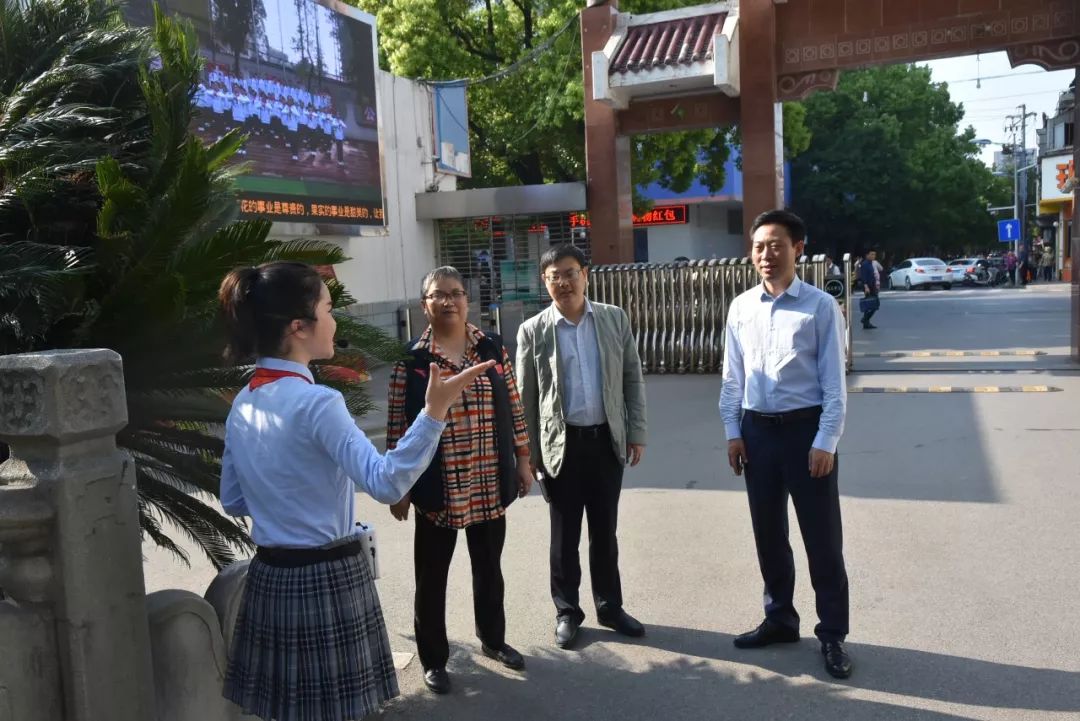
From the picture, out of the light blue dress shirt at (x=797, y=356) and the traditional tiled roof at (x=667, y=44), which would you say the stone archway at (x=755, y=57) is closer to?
the traditional tiled roof at (x=667, y=44)

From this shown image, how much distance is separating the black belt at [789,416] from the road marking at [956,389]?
7.66 m

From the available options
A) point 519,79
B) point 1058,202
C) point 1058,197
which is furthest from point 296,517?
point 1058,202

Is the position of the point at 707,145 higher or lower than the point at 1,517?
higher

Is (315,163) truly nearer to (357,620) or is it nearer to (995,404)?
(995,404)

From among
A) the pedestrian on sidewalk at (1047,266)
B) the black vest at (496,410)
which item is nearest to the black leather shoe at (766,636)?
the black vest at (496,410)

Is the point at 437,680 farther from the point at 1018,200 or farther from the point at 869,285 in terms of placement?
the point at 1018,200

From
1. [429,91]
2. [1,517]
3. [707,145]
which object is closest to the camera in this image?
[1,517]

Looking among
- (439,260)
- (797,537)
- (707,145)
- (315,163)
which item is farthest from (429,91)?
(797,537)

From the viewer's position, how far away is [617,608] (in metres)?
4.43

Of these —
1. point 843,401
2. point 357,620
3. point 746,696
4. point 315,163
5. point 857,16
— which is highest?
point 857,16

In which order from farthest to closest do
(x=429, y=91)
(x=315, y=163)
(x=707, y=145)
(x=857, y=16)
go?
(x=707, y=145) < (x=429, y=91) < (x=315, y=163) < (x=857, y=16)

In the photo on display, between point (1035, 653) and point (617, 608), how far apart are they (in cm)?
175

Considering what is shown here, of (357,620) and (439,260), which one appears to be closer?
(357,620)

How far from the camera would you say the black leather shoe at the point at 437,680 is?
388 centimetres
